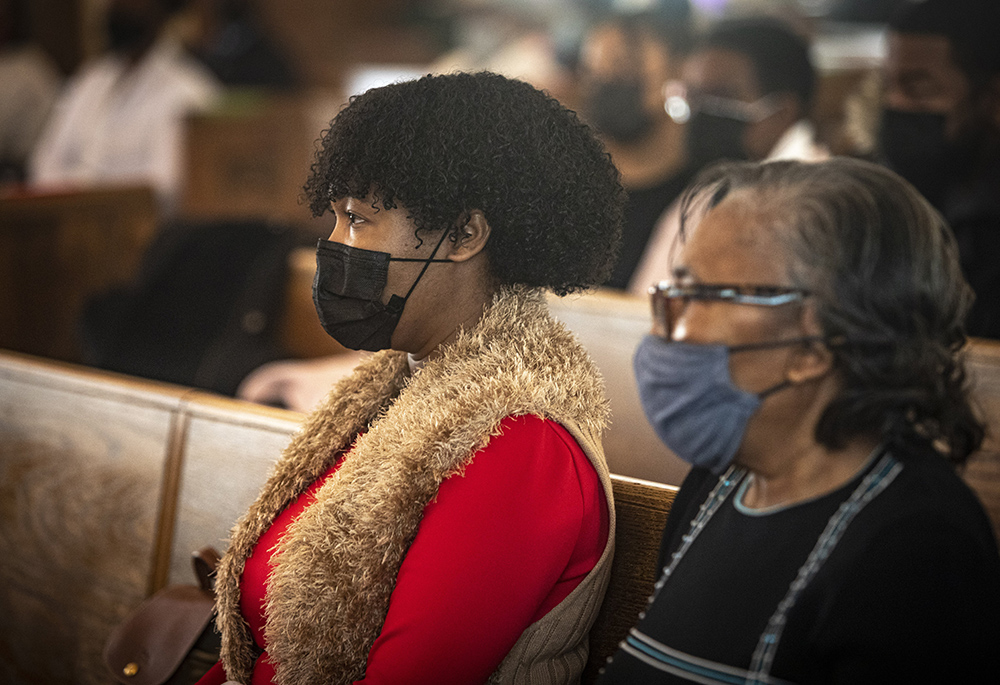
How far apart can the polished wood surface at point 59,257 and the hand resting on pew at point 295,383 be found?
149cm

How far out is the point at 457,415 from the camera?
40.7 inches

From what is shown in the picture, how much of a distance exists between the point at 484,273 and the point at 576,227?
0.43 feet

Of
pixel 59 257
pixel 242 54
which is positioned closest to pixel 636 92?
pixel 59 257

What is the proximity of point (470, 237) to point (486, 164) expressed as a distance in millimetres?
97

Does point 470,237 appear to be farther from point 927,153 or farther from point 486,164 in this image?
point 927,153

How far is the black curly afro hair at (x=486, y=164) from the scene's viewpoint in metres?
1.07

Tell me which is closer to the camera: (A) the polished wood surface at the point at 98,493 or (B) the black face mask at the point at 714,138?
(A) the polished wood surface at the point at 98,493

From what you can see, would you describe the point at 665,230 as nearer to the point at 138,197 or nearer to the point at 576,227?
the point at 576,227

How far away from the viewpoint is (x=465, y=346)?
112 cm

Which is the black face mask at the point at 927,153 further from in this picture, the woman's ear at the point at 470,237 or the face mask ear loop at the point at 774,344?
the face mask ear loop at the point at 774,344

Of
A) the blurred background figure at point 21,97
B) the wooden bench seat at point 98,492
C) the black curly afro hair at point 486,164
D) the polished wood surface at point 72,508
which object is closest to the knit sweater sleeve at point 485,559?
the black curly afro hair at point 486,164

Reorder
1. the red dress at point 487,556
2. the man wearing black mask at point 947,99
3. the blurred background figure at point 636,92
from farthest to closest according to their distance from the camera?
the blurred background figure at point 636,92 → the man wearing black mask at point 947,99 → the red dress at point 487,556

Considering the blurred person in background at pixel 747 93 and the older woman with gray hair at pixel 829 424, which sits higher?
the older woman with gray hair at pixel 829 424

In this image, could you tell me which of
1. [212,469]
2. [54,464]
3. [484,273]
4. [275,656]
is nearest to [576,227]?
[484,273]
